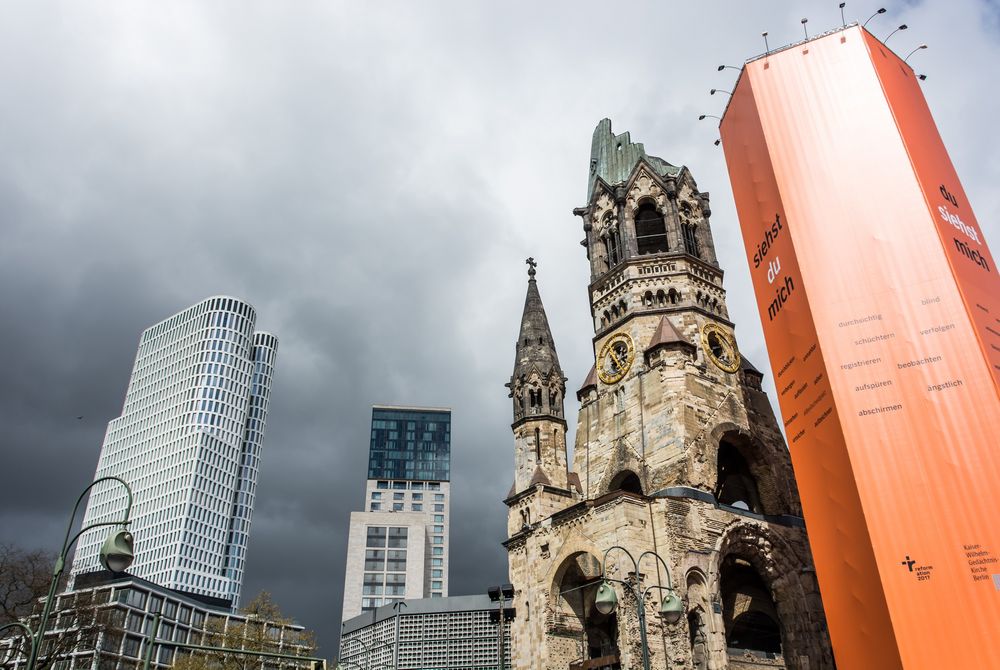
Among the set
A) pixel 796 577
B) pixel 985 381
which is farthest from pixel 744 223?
pixel 796 577

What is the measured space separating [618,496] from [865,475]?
10.2 meters

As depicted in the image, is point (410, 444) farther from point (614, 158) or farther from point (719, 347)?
point (719, 347)

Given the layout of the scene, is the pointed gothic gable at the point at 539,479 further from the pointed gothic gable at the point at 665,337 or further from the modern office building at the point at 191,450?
the modern office building at the point at 191,450

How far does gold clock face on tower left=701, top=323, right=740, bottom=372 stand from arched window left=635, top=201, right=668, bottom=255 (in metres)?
5.89

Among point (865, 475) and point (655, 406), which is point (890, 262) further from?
point (655, 406)

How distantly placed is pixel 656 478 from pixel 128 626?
69.4 m

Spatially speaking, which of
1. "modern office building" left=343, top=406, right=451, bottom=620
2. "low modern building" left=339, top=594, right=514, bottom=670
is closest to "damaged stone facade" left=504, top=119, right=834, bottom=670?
"low modern building" left=339, top=594, right=514, bottom=670

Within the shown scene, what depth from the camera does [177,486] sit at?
11912 centimetres

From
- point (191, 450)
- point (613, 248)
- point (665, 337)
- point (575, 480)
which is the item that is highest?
point (191, 450)

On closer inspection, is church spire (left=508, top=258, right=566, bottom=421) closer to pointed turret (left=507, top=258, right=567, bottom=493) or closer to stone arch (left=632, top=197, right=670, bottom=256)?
pointed turret (left=507, top=258, right=567, bottom=493)

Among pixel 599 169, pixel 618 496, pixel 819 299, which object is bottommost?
pixel 618 496

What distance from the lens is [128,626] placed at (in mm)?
76750

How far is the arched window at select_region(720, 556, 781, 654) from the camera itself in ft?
103

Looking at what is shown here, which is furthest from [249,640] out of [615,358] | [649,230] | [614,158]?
[614,158]
